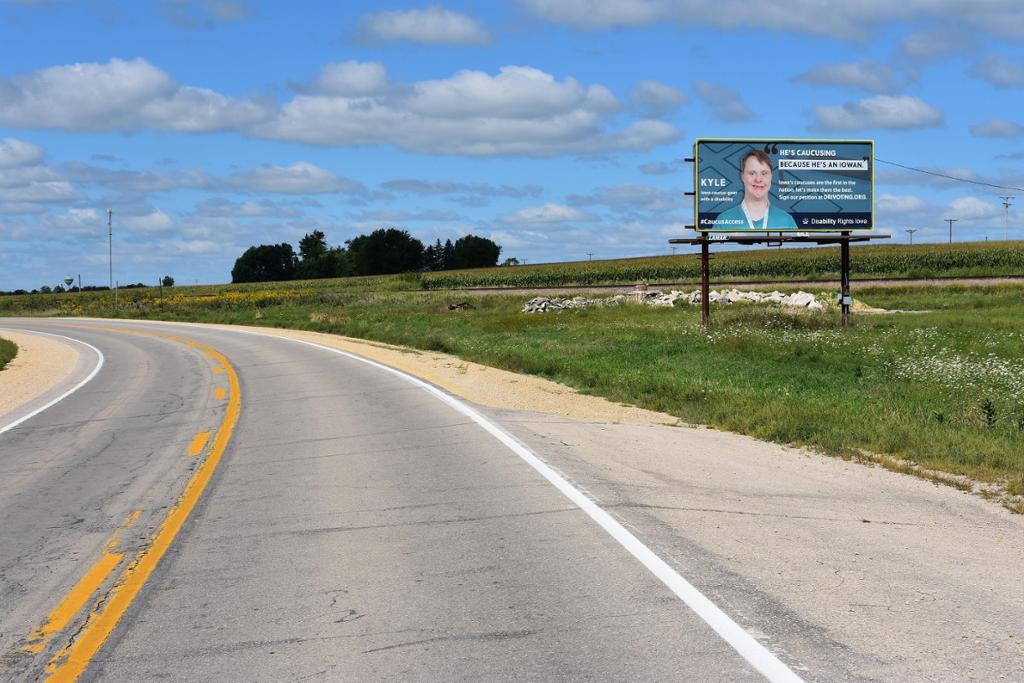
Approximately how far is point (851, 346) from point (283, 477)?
17636mm

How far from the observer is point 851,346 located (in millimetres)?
24281

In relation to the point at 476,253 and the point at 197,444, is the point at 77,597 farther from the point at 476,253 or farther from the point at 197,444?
the point at 476,253

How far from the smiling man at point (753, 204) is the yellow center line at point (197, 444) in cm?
2255

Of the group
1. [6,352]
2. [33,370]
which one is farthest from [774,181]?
[6,352]

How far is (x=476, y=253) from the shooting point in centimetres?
17350

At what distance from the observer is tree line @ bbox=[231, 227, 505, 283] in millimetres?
164250

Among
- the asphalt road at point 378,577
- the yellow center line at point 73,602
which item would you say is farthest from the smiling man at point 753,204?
the yellow center line at point 73,602

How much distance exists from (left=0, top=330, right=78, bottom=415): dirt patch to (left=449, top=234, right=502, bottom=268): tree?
433 feet

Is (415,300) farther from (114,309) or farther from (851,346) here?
(851,346)

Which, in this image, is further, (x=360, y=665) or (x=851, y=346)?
(x=851, y=346)

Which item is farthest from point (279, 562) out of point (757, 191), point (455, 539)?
point (757, 191)

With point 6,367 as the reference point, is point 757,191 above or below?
above

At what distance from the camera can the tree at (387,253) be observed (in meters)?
164

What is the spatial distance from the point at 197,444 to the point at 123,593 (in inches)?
272
